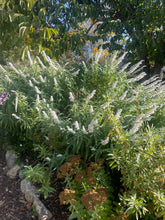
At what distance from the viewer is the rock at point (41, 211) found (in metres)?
2.12

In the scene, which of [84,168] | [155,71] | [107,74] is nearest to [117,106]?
[107,74]

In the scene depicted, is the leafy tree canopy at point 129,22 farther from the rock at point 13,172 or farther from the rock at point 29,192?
the rock at point 29,192

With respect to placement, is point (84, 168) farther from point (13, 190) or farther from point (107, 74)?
point (107, 74)

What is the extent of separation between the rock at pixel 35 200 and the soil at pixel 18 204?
0.05m

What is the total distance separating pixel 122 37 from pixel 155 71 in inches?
50.8

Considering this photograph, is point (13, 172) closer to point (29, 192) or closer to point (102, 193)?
point (29, 192)

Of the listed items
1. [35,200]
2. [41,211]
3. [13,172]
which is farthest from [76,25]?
[41,211]

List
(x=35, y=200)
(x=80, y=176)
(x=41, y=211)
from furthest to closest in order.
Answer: (x=35, y=200) < (x=41, y=211) < (x=80, y=176)

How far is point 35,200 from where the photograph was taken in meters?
2.30

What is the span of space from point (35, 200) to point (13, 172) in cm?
61

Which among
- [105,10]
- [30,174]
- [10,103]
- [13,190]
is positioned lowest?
[13,190]

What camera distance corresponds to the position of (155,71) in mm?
5535

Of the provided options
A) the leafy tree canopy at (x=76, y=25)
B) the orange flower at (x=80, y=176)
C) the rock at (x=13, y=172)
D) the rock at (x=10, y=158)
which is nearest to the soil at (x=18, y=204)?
the rock at (x=13, y=172)

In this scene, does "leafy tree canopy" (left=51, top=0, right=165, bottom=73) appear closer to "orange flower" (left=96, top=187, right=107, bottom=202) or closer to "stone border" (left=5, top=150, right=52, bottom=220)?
"stone border" (left=5, top=150, right=52, bottom=220)
